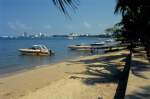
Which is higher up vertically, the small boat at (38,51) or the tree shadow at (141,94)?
the tree shadow at (141,94)

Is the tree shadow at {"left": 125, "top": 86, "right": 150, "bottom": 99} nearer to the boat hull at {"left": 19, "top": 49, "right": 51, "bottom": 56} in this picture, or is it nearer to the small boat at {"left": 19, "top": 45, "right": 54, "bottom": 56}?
the boat hull at {"left": 19, "top": 49, "right": 51, "bottom": 56}

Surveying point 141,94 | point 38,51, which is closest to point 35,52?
point 38,51

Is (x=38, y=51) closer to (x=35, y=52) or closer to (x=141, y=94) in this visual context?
(x=35, y=52)

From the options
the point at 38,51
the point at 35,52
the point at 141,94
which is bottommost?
the point at 35,52

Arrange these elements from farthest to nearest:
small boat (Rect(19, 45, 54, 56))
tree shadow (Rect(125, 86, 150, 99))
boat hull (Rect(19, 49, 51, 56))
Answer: small boat (Rect(19, 45, 54, 56)) → boat hull (Rect(19, 49, 51, 56)) → tree shadow (Rect(125, 86, 150, 99))

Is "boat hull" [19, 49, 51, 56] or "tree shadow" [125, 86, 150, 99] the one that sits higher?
"tree shadow" [125, 86, 150, 99]

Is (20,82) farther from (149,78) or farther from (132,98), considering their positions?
(132,98)

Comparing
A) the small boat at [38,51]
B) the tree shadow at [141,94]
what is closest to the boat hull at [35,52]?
the small boat at [38,51]

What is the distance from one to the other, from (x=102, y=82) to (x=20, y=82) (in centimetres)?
717

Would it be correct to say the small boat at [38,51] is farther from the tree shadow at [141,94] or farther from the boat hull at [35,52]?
the tree shadow at [141,94]

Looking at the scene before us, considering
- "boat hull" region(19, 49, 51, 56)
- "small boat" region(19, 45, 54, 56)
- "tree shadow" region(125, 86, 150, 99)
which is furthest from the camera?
"small boat" region(19, 45, 54, 56)

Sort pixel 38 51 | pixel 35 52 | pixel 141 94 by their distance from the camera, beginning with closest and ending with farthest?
pixel 141 94
pixel 38 51
pixel 35 52

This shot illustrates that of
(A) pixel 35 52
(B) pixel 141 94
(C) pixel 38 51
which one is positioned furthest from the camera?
(A) pixel 35 52

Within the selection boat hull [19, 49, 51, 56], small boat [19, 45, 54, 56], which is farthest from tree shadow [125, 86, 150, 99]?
small boat [19, 45, 54, 56]
